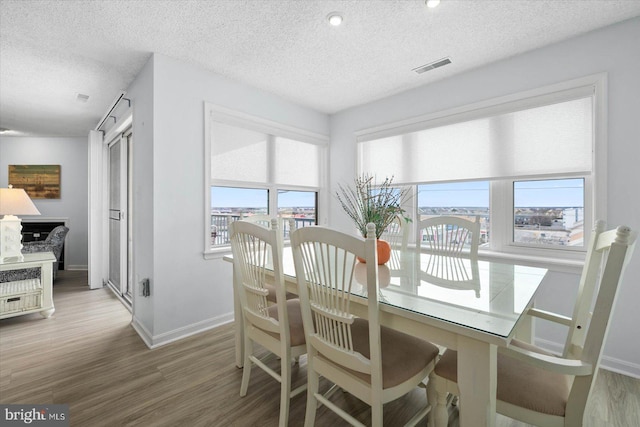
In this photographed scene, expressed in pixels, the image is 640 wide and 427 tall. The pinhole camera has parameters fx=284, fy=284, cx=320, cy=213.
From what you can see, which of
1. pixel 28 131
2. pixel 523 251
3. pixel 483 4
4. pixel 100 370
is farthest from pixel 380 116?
pixel 28 131

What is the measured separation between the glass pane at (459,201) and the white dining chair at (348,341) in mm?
1581

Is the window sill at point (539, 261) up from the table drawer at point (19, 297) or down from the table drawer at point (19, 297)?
up

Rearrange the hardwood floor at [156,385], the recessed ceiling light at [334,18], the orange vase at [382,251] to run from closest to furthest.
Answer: the hardwood floor at [156,385]
the orange vase at [382,251]
the recessed ceiling light at [334,18]

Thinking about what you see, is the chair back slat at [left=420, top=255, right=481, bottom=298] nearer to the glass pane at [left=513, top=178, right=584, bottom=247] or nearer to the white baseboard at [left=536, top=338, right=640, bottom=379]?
the glass pane at [left=513, top=178, right=584, bottom=247]

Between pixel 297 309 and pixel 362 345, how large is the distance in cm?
59

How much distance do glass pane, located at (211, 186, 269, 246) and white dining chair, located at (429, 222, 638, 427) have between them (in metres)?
2.29

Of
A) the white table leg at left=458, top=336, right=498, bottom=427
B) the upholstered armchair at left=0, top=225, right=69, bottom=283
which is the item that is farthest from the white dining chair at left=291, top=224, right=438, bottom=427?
the upholstered armchair at left=0, top=225, right=69, bottom=283

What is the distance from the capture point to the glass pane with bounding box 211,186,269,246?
3023mm

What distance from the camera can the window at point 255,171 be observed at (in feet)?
9.56

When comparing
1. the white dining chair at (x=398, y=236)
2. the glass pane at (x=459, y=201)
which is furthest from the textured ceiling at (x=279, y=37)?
the white dining chair at (x=398, y=236)

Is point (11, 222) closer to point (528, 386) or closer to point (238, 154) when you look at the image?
point (238, 154)

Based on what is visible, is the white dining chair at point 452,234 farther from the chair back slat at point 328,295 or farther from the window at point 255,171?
the window at point 255,171

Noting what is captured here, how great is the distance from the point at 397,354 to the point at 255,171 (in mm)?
2555

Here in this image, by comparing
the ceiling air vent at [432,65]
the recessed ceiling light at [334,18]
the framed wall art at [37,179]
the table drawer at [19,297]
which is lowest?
the table drawer at [19,297]
